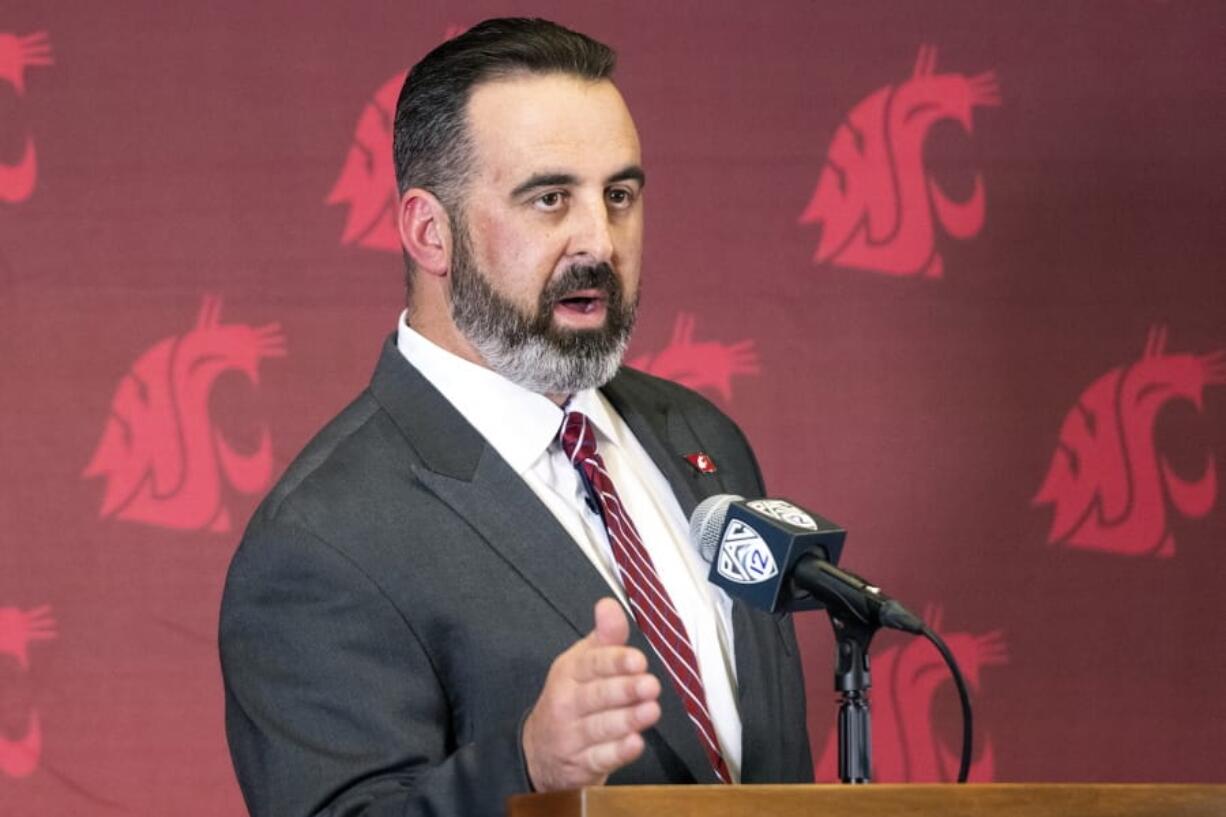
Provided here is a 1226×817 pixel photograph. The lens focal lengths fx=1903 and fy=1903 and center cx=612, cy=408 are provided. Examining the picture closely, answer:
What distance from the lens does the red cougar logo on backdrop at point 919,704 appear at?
302 cm

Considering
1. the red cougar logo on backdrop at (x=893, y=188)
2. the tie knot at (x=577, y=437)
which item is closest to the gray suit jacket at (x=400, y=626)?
the tie knot at (x=577, y=437)

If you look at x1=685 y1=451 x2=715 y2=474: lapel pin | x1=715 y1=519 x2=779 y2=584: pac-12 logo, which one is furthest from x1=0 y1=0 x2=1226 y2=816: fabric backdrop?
x1=715 y1=519 x2=779 y2=584: pac-12 logo

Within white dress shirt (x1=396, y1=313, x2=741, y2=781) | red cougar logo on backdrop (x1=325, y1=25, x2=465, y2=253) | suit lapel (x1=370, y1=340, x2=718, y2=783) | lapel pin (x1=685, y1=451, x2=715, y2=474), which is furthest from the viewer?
red cougar logo on backdrop (x1=325, y1=25, x2=465, y2=253)

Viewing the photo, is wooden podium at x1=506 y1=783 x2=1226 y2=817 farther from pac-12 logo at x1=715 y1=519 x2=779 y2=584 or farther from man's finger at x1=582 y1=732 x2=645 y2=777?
pac-12 logo at x1=715 y1=519 x2=779 y2=584

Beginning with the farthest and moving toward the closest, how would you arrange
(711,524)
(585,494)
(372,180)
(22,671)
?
(372,180) < (22,671) < (585,494) < (711,524)

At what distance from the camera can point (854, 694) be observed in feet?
5.08

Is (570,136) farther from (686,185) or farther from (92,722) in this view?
(92,722)

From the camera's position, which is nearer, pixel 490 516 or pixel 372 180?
pixel 490 516

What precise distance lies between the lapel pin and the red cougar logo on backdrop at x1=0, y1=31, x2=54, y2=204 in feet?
3.95

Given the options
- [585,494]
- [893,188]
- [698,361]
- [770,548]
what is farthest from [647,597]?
[893,188]

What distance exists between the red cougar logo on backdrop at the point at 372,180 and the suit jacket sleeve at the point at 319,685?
1.06 meters

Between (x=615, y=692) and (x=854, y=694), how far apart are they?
0.83 feet

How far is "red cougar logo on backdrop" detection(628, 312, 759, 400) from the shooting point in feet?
9.74

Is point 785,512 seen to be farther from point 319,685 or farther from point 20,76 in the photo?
point 20,76
